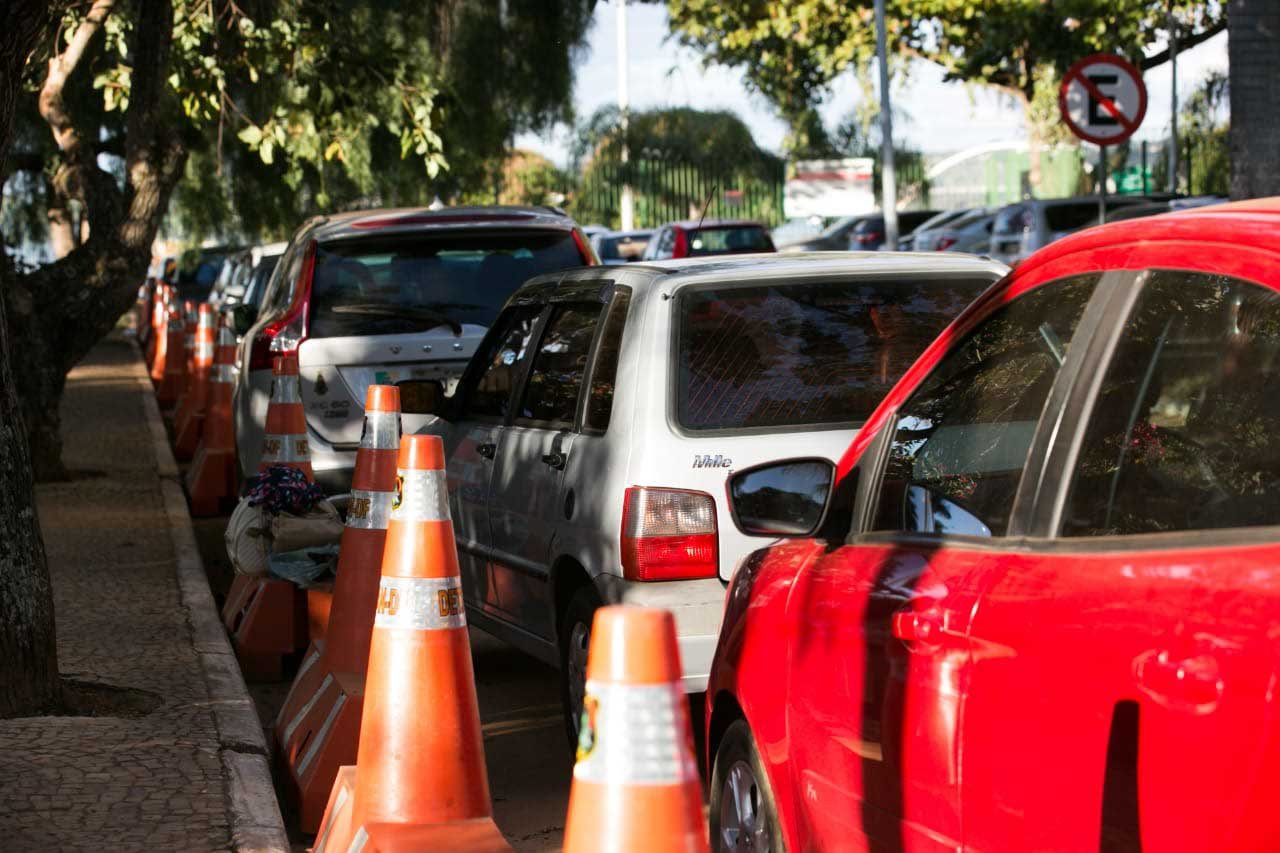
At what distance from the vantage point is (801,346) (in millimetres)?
5965

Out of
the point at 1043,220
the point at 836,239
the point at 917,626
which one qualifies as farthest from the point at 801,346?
the point at 836,239

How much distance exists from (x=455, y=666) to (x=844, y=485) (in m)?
1.07

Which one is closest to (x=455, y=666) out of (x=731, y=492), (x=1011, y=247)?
(x=731, y=492)

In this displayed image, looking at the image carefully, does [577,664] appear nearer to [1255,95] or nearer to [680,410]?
[680,410]

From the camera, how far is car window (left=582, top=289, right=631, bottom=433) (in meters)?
6.05

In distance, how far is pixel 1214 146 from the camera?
153ft

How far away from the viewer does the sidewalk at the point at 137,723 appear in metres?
5.02

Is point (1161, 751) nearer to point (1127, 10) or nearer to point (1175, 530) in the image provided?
point (1175, 530)

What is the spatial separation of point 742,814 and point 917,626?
3.62ft

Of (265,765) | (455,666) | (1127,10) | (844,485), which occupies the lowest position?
(265,765)

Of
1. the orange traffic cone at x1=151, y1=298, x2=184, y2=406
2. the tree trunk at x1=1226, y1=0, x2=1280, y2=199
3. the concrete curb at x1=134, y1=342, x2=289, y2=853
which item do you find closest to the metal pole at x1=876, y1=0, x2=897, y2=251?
the orange traffic cone at x1=151, y1=298, x2=184, y2=406

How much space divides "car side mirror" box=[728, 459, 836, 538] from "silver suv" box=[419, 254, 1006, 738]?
167 cm

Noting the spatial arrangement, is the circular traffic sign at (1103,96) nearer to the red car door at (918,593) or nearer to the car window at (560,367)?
the car window at (560,367)

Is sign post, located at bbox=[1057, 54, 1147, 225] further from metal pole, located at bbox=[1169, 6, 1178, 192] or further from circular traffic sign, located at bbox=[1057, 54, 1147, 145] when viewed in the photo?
metal pole, located at bbox=[1169, 6, 1178, 192]
